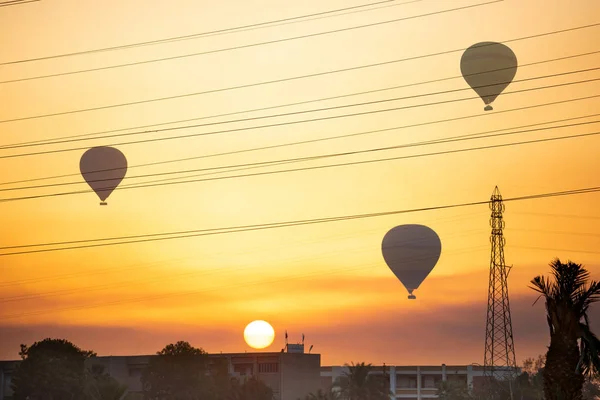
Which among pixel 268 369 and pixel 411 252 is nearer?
pixel 411 252

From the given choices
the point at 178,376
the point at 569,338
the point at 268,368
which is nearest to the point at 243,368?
the point at 268,368

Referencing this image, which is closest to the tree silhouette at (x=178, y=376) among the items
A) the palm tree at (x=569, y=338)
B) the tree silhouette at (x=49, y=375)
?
the tree silhouette at (x=49, y=375)

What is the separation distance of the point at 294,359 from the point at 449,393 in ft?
111

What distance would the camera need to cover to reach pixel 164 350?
473 feet

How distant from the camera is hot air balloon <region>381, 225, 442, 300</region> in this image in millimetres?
119812

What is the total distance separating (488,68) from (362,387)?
7861 centimetres

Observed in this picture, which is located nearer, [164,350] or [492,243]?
[492,243]

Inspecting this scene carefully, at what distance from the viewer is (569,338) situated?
23547mm

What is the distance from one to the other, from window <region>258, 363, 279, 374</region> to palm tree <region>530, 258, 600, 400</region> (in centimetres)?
14163

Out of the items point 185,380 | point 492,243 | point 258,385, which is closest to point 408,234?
point 492,243

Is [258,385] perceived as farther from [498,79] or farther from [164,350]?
[498,79]

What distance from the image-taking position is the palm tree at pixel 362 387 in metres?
146

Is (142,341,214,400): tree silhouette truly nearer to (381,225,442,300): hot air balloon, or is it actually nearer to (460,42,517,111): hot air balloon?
(381,225,442,300): hot air balloon

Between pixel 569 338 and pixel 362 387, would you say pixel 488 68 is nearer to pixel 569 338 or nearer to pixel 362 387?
pixel 569 338
